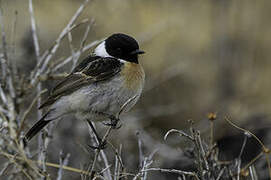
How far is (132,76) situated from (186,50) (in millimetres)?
6003

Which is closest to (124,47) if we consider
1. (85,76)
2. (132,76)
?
(132,76)

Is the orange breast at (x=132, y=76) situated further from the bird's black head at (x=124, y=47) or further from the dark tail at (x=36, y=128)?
the dark tail at (x=36, y=128)

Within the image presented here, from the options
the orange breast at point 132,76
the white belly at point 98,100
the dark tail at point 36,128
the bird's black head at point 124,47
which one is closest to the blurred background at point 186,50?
the bird's black head at point 124,47

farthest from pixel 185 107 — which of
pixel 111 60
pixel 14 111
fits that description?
pixel 14 111

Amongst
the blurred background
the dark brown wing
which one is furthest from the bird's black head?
the blurred background

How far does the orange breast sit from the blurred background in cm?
269

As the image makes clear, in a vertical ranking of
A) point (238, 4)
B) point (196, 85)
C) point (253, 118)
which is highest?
point (238, 4)

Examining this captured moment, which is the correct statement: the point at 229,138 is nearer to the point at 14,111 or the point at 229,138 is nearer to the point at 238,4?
the point at 238,4

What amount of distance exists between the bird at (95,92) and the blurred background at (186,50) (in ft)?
8.96

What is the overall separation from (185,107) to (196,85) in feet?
2.98

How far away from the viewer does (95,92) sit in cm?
452

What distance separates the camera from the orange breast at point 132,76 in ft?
15.0

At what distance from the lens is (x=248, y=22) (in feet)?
33.0

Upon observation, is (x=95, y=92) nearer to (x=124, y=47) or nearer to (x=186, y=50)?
(x=124, y=47)
